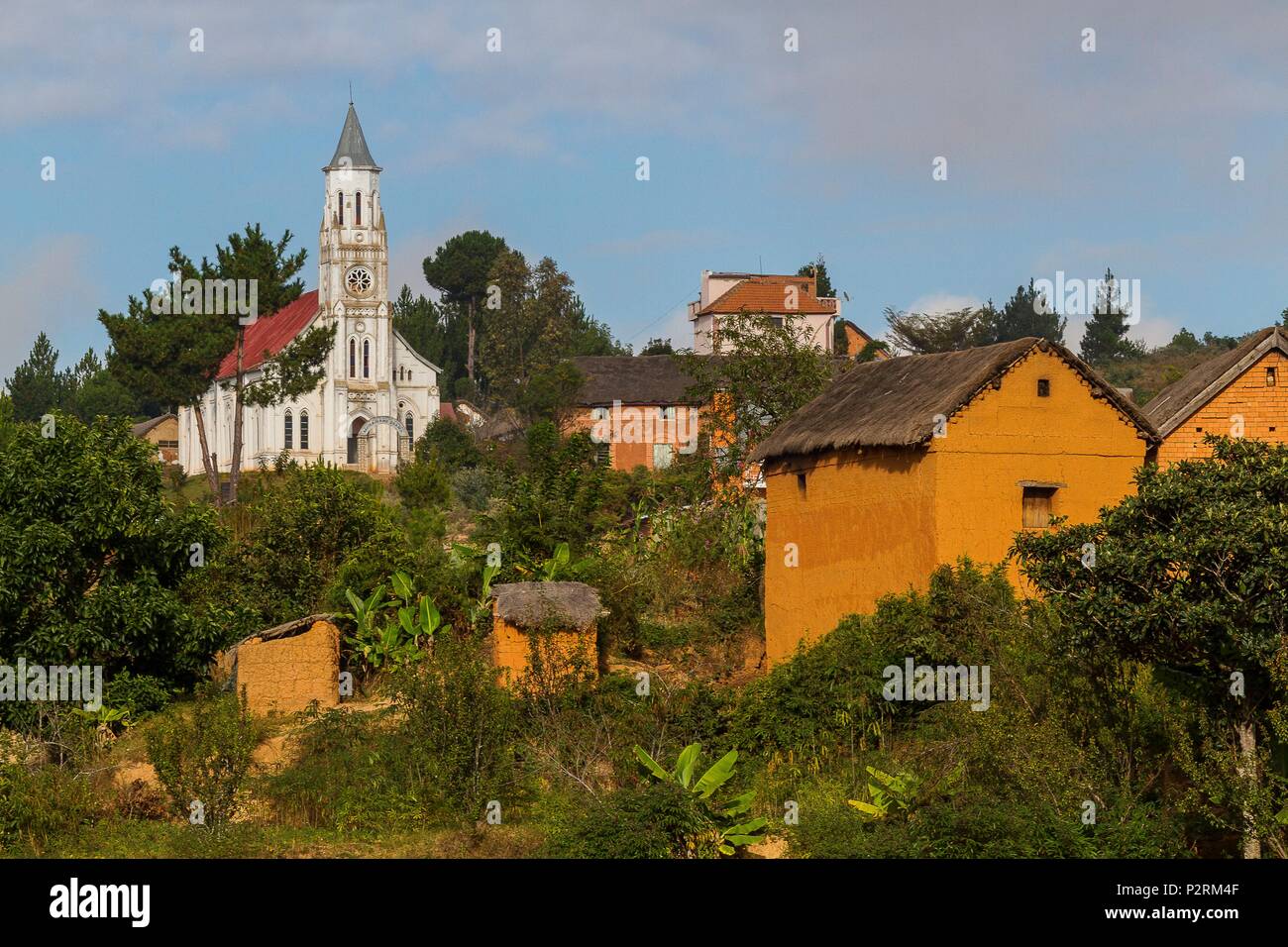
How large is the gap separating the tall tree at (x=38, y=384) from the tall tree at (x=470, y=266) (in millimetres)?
22976

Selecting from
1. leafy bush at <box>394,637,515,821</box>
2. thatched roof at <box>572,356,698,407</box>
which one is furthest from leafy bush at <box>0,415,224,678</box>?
thatched roof at <box>572,356,698,407</box>

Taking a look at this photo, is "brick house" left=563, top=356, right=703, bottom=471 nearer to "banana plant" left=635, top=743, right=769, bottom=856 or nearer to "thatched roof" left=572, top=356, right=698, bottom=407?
"thatched roof" left=572, top=356, right=698, bottom=407

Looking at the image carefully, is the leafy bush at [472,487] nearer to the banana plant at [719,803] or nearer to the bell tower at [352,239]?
the bell tower at [352,239]

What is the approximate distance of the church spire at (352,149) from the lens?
77938 mm

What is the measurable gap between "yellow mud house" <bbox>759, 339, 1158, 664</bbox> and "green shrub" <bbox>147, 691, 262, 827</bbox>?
843 centimetres

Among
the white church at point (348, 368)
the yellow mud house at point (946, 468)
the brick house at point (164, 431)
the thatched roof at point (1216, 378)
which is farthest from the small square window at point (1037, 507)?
the brick house at point (164, 431)

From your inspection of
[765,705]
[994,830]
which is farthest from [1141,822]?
[765,705]

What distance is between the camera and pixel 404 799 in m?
17.1

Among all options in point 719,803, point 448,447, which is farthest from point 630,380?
point 719,803

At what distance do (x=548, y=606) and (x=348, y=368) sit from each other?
188 feet

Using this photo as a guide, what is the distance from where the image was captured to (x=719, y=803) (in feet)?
54.0

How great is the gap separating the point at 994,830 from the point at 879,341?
56.5 meters

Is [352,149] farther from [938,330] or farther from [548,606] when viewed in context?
[548,606]
